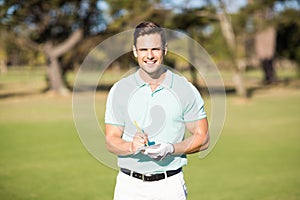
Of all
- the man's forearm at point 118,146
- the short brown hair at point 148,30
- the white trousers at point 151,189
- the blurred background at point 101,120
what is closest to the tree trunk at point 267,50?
the blurred background at point 101,120

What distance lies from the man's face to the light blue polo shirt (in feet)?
0.42

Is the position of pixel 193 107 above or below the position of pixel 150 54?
below

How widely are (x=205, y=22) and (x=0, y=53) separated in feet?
184

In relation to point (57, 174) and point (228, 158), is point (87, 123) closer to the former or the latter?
point (57, 174)

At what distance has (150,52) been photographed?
273 centimetres

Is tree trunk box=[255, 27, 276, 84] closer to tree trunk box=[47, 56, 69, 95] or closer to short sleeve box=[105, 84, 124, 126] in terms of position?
tree trunk box=[47, 56, 69, 95]

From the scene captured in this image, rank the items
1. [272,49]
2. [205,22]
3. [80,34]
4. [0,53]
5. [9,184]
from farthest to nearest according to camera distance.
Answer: [0,53]
[272,49]
[80,34]
[205,22]
[9,184]

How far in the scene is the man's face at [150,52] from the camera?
2730mm

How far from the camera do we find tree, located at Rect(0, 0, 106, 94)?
28844 millimetres

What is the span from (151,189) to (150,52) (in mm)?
902

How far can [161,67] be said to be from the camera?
2.83m

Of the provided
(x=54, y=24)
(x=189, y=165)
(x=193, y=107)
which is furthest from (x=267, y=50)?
(x=193, y=107)

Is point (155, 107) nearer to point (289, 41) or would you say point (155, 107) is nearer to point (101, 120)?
point (101, 120)

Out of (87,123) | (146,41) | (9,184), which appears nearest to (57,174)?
(9,184)
